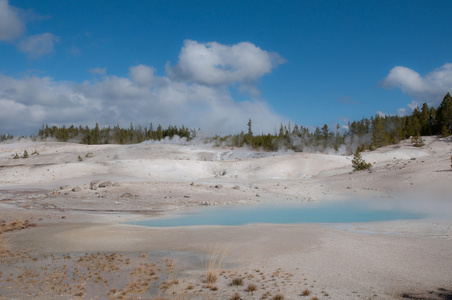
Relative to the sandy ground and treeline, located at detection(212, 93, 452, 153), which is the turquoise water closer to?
the sandy ground

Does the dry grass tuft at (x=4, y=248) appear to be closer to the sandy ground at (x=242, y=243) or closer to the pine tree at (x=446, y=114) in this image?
the sandy ground at (x=242, y=243)

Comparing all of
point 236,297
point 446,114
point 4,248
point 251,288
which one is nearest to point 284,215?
point 251,288

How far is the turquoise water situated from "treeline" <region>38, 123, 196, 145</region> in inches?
3628

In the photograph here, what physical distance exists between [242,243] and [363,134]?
317ft

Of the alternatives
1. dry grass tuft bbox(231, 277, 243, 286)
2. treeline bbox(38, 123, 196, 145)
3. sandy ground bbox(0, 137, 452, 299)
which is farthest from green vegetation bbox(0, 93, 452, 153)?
dry grass tuft bbox(231, 277, 243, 286)

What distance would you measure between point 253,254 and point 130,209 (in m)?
14.3

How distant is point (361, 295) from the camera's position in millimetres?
7613

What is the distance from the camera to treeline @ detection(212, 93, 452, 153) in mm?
67438

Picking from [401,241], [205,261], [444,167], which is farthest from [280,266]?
[444,167]

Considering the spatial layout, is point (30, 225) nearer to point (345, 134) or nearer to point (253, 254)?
point (253, 254)

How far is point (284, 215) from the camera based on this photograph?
70.7ft

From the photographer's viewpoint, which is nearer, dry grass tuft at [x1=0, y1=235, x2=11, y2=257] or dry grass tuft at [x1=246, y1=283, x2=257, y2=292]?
dry grass tuft at [x1=246, y1=283, x2=257, y2=292]

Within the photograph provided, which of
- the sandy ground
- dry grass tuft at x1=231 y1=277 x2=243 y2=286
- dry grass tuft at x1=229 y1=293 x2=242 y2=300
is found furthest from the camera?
dry grass tuft at x1=231 y1=277 x2=243 y2=286

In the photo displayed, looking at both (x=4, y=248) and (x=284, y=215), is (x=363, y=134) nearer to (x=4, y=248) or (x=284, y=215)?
(x=284, y=215)
